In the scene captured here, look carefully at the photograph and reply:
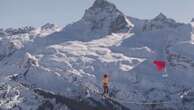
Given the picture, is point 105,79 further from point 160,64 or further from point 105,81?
point 160,64

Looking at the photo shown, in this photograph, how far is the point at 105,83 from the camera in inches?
5935

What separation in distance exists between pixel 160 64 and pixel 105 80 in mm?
32921

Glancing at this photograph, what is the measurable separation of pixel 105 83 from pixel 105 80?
2774mm

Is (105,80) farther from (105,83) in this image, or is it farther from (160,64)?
(160,64)

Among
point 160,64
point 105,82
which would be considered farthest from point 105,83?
point 160,64

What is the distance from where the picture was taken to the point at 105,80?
148125mm

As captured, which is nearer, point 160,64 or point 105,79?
point 105,79

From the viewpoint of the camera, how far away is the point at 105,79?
484 feet

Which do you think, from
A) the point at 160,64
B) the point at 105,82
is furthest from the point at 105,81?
the point at 160,64

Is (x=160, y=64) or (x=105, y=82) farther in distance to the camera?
(x=160, y=64)

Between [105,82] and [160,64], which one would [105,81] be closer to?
[105,82]

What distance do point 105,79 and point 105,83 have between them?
3339mm

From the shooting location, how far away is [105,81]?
488 ft

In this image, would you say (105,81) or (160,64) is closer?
(105,81)
